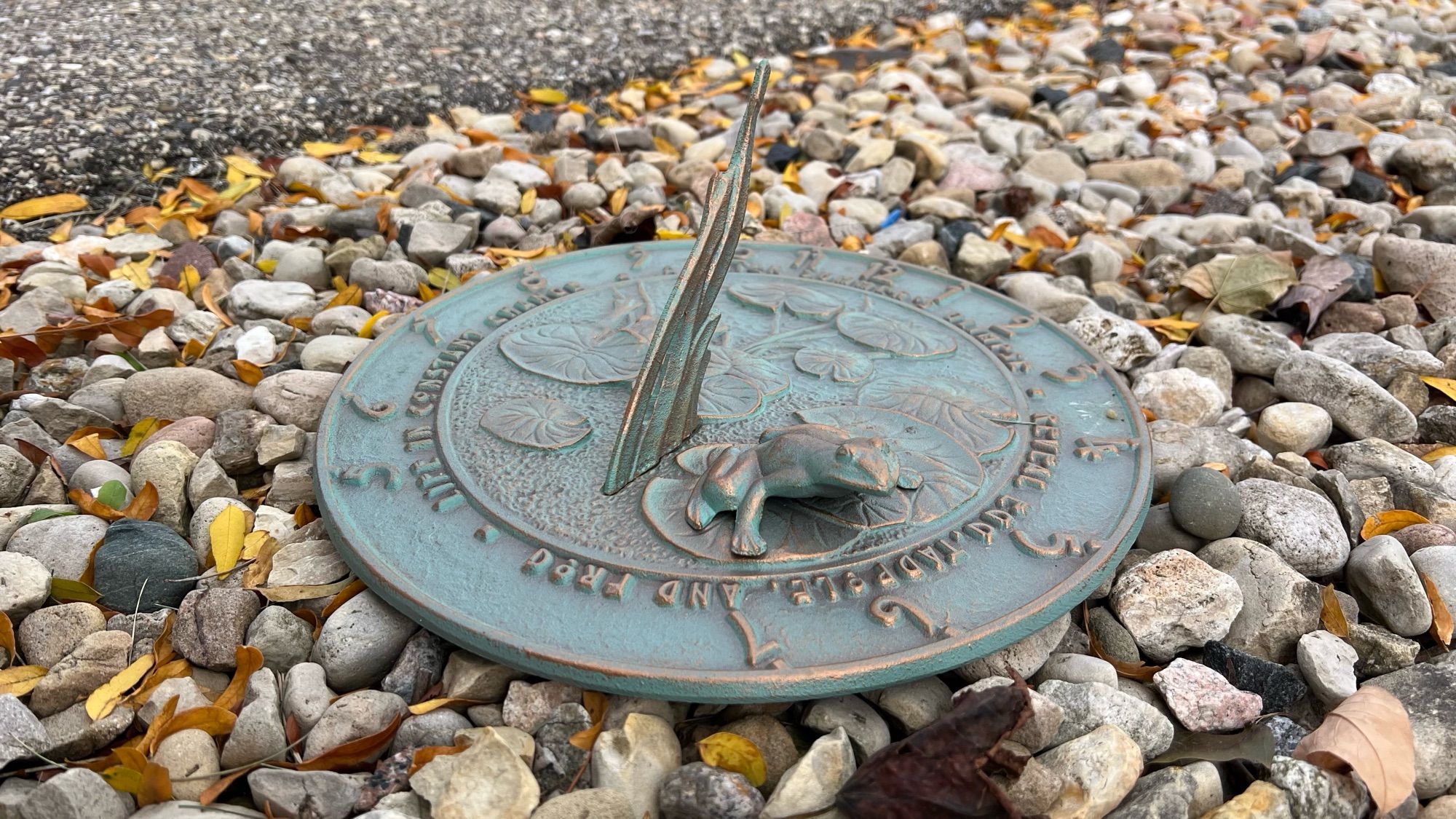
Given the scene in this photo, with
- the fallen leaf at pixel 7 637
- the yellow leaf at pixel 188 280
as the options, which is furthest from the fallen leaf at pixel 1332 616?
the yellow leaf at pixel 188 280

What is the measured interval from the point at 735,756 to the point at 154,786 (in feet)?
2.65

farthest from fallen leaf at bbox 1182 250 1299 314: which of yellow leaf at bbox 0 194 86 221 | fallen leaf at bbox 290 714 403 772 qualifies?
yellow leaf at bbox 0 194 86 221

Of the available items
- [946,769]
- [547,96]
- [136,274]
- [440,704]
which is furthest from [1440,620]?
[547,96]

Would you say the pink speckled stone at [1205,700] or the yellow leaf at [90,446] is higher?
the yellow leaf at [90,446]

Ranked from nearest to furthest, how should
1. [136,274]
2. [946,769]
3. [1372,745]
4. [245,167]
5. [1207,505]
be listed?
1. [946,769]
2. [1372,745]
3. [1207,505]
4. [136,274]
5. [245,167]

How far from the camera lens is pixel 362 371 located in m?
2.11

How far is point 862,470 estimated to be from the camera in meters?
1.61

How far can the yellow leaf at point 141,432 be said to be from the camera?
7.13ft

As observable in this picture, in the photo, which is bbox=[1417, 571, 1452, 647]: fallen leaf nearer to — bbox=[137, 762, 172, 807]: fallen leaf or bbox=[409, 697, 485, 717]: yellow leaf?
bbox=[409, 697, 485, 717]: yellow leaf

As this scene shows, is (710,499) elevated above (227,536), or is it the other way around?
(710,499)

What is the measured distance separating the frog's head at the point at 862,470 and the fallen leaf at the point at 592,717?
0.49 m

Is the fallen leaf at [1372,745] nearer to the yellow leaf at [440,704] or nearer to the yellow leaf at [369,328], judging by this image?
the yellow leaf at [440,704]

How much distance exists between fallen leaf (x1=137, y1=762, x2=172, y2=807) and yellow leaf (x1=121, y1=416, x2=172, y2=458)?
0.95m

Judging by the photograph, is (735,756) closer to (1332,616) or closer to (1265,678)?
(1265,678)
